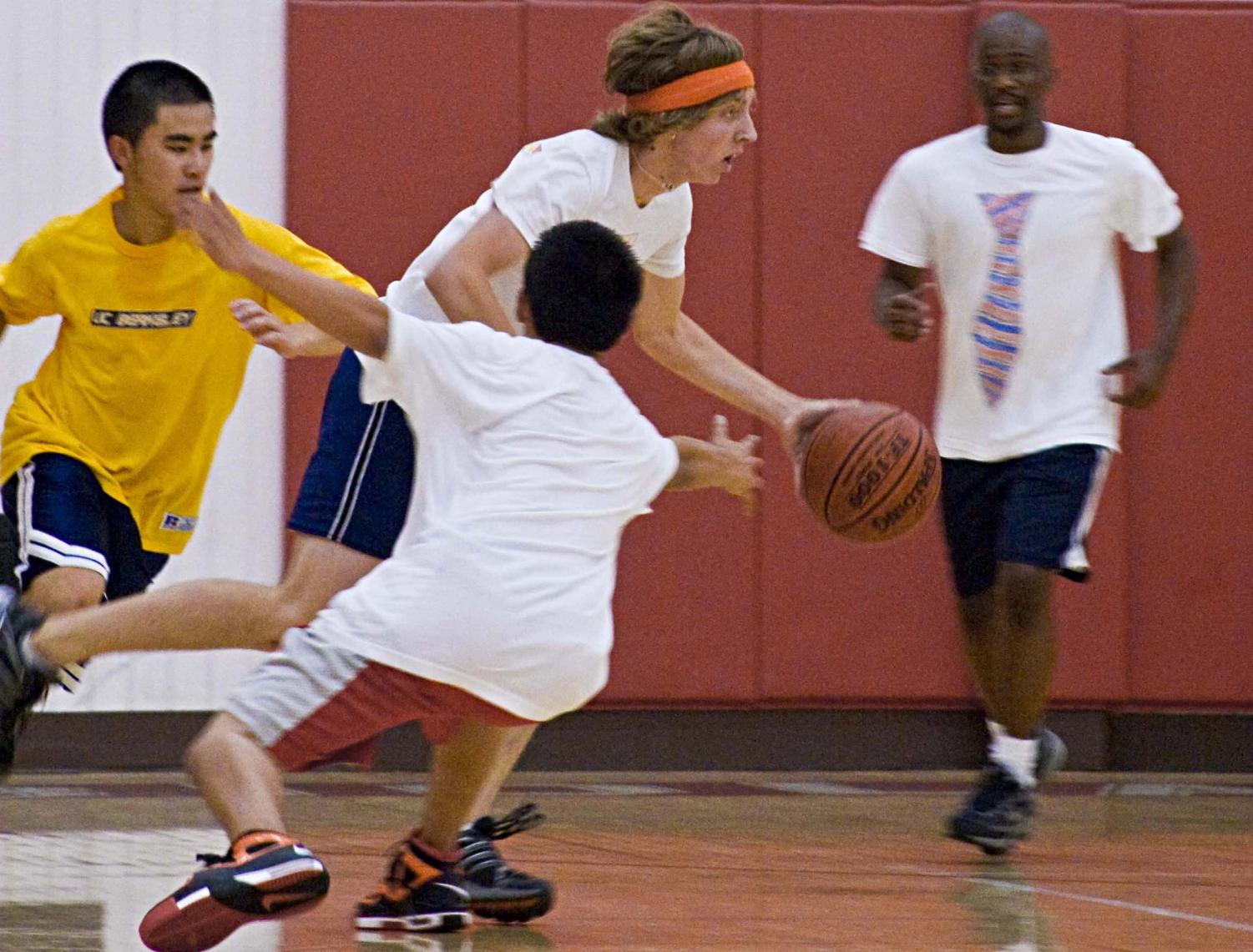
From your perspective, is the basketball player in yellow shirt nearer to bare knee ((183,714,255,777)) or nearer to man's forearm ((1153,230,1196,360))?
bare knee ((183,714,255,777))

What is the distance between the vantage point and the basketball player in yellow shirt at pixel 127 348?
4.83 metres

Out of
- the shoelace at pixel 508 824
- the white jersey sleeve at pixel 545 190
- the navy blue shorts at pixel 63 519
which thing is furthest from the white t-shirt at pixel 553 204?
the shoelace at pixel 508 824

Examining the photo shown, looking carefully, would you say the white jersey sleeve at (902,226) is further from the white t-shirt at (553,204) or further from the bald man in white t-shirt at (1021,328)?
the white t-shirt at (553,204)

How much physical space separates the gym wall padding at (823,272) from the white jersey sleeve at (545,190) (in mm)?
2989

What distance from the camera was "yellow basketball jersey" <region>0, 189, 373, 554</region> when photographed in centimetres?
490

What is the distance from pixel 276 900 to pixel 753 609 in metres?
4.21

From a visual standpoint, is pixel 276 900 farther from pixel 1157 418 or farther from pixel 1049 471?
pixel 1157 418

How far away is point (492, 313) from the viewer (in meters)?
4.02

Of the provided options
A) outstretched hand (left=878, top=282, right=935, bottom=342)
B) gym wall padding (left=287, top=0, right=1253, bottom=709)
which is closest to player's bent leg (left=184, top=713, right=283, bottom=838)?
outstretched hand (left=878, top=282, right=935, bottom=342)

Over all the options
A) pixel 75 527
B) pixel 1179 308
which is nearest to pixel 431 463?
pixel 75 527

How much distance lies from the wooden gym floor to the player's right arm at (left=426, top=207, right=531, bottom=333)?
1.18 m

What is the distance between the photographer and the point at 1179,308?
5.55 metres

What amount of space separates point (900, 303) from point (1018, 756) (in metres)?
1.18

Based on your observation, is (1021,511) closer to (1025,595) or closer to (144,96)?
(1025,595)
